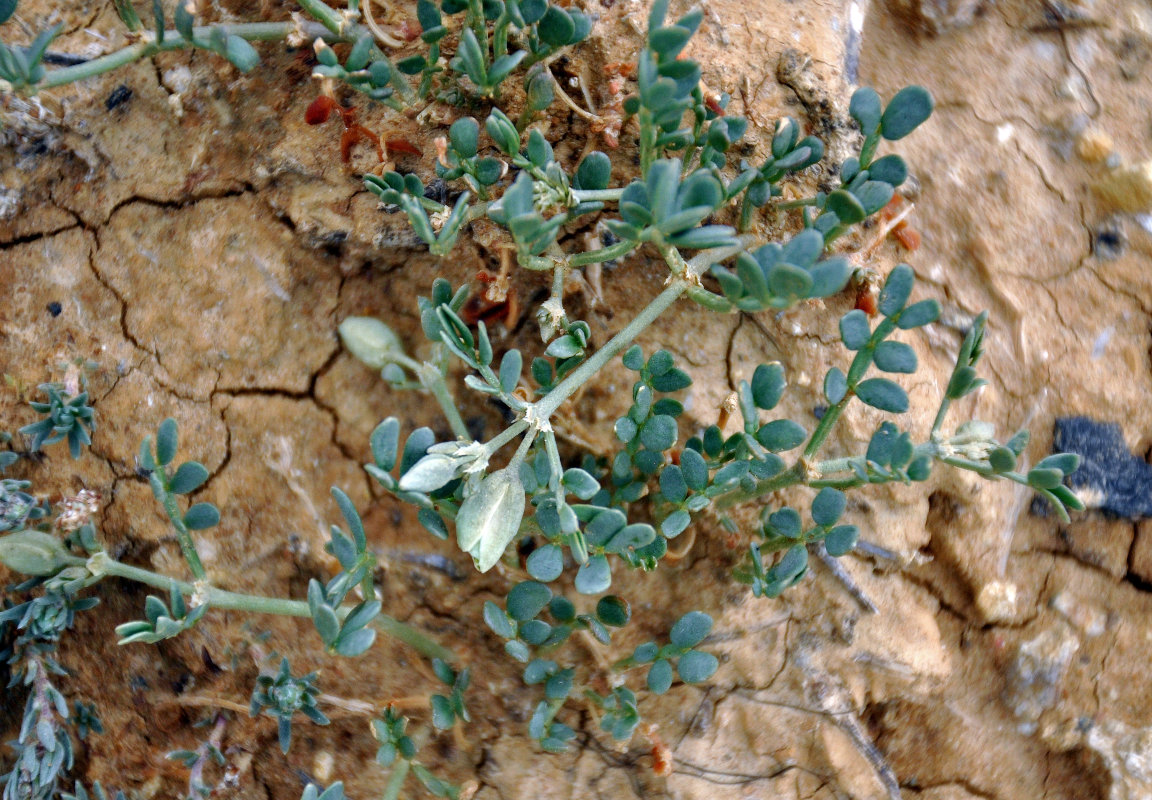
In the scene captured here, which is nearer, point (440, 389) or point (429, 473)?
point (429, 473)

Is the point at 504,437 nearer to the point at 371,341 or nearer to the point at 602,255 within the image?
the point at 602,255

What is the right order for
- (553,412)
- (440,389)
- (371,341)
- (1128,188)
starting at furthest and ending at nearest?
(1128,188), (371,341), (440,389), (553,412)

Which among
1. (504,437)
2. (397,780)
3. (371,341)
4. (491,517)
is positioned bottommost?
(397,780)

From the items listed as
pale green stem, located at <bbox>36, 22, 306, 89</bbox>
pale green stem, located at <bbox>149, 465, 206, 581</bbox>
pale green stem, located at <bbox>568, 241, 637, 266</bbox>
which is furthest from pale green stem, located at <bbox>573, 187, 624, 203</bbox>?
pale green stem, located at <bbox>149, 465, 206, 581</bbox>

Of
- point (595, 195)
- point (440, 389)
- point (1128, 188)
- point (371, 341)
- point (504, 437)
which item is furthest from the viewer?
point (1128, 188)

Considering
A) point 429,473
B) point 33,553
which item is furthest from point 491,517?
point 33,553

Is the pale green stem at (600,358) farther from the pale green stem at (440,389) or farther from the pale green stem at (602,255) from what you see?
the pale green stem at (440,389)

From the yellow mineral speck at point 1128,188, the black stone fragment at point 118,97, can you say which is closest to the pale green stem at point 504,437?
the black stone fragment at point 118,97
